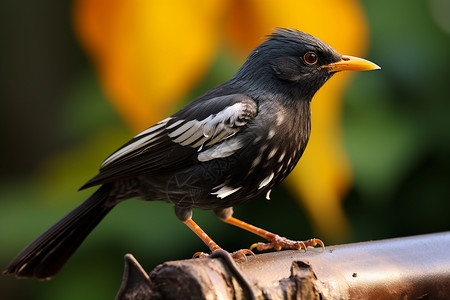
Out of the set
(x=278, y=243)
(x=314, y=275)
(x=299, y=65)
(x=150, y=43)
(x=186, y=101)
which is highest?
(x=150, y=43)

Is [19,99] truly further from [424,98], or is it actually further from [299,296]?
[299,296]

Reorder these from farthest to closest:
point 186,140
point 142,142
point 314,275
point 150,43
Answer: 1. point 150,43
2. point 142,142
3. point 186,140
4. point 314,275

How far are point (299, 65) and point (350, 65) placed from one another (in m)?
0.18

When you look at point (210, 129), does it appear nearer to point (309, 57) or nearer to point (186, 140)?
point (186, 140)

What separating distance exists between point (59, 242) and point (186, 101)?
1160 millimetres

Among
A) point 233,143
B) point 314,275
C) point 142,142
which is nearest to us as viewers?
point 314,275

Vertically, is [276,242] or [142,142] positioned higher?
[142,142]

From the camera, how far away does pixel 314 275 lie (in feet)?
6.79

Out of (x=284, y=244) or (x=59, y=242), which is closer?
(x=284, y=244)

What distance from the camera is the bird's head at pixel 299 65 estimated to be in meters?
2.74

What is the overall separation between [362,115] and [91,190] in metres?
1.52

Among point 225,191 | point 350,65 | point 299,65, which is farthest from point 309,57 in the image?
point 225,191

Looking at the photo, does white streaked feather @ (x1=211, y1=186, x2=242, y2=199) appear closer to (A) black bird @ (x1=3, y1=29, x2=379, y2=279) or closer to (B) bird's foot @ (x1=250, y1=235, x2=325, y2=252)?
(A) black bird @ (x1=3, y1=29, x2=379, y2=279)

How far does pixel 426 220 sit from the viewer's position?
417cm
